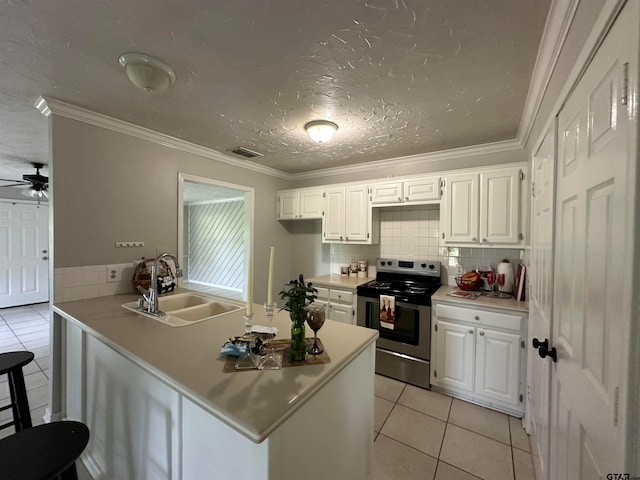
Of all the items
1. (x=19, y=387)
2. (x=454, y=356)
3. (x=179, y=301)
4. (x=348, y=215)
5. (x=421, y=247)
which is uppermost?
(x=348, y=215)

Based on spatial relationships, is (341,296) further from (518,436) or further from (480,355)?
(518,436)

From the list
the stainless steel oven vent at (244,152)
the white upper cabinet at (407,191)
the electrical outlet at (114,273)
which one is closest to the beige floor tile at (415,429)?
the white upper cabinet at (407,191)

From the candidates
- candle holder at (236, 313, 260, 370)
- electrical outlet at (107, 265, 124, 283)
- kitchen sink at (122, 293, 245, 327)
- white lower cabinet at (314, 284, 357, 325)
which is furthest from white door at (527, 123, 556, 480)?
electrical outlet at (107, 265, 124, 283)

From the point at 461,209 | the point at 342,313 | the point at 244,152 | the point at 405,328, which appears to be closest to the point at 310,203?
the point at 244,152

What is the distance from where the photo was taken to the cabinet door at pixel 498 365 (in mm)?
2102

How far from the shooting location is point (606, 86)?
715 mm

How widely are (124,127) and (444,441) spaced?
3.58m

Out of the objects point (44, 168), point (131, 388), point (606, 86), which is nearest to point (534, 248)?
point (606, 86)

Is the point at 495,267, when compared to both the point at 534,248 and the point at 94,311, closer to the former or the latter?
the point at 534,248

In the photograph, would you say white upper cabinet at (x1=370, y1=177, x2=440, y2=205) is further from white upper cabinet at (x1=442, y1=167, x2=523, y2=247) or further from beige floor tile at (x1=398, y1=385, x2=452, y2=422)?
beige floor tile at (x1=398, y1=385, x2=452, y2=422)

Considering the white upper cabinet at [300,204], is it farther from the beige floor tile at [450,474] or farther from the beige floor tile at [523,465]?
the beige floor tile at [523,465]

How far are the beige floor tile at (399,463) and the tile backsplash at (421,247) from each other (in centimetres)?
170

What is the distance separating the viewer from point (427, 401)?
7.70 ft

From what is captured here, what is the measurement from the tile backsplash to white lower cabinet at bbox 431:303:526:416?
26.8 inches
